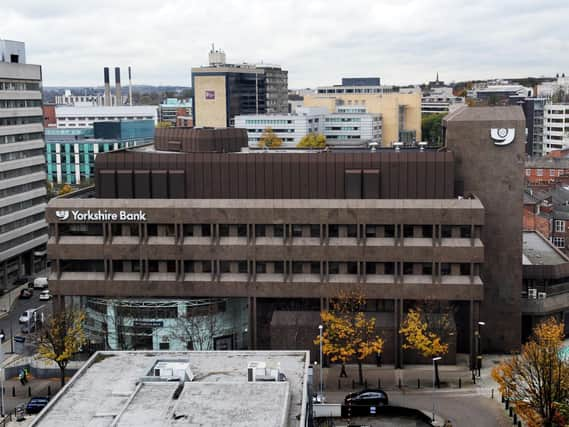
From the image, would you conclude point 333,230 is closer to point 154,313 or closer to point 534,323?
point 154,313

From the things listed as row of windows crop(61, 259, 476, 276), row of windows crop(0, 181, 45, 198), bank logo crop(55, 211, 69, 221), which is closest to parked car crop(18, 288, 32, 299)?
row of windows crop(0, 181, 45, 198)

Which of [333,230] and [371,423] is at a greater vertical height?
[333,230]

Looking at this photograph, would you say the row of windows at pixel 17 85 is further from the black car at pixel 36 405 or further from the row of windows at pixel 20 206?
the black car at pixel 36 405

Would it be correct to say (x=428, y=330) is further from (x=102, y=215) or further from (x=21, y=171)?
(x=21, y=171)

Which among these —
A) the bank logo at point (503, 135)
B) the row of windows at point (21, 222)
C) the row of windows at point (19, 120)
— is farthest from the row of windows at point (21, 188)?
the bank logo at point (503, 135)

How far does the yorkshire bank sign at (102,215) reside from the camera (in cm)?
8962

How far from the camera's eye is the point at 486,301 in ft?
314

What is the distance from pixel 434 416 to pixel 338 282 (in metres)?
19.0

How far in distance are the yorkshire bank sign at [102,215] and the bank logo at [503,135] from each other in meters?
38.9

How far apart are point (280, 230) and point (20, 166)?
5720cm

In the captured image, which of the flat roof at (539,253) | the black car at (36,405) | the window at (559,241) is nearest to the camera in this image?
the black car at (36,405)

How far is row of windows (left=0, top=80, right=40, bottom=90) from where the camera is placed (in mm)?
125500

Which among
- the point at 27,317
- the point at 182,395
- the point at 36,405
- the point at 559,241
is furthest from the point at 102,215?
the point at 559,241

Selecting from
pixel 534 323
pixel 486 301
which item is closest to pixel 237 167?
pixel 486 301
